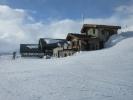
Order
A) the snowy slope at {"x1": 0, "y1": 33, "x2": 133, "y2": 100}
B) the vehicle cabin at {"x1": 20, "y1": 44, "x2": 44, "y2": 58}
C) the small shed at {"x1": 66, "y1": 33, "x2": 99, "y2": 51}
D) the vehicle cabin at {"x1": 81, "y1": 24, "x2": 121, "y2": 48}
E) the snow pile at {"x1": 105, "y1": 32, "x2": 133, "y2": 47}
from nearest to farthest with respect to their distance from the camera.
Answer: the snowy slope at {"x1": 0, "y1": 33, "x2": 133, "y2": 100}, the snow pile at {"x1": 105, "y1": 32, "x2": 133, "y2": 47}, the small shed at {"x1": 66, "y1": 33, "x2": 99, "y2": 51}, the vehicle cabin at {"x1": 81, "y1": 24, "x2": 121, "y2": 48}, the vehicle cabin at {"x1": 20, "y1": 44, "x2": 44, "y2": 58}

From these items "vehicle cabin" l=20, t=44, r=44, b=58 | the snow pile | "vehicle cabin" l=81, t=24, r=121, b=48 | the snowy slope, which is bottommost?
the snowy slope

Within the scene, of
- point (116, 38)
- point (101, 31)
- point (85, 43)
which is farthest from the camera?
point (101, 31)

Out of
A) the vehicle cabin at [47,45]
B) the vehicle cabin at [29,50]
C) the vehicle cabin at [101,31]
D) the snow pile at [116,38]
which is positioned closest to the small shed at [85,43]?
the vehicle cabin at [101,31]

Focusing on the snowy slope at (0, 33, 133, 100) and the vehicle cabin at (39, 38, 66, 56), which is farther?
the vehicle cabin at (39, 38, 66, 56)

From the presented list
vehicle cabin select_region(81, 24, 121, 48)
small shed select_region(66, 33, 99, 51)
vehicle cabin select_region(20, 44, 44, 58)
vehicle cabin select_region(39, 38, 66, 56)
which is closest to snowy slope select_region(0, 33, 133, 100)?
small shed select_region(66, 33, 99, 51)

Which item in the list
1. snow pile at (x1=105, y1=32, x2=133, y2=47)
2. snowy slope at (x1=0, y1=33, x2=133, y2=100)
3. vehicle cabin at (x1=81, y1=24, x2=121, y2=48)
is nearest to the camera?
snowy slope at (x1=0, y1=33, x2=133, y2=100)

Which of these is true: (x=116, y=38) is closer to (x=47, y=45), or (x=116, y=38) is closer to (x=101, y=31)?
(x=101, y=31)

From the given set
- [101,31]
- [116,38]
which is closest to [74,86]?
[116,38]

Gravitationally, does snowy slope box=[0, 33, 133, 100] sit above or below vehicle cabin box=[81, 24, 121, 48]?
below

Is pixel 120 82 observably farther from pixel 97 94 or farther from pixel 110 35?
pixel 110 35

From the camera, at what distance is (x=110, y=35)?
55.1 m

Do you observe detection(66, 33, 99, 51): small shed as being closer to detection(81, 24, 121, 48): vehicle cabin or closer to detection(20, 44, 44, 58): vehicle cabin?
detection(81, 24, 121, 48): vehicle cabin

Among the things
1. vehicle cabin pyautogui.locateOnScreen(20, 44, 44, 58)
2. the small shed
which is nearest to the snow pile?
the small shed

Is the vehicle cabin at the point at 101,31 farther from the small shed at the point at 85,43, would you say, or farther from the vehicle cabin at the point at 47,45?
the vehicle cabin at the point at 47,45
